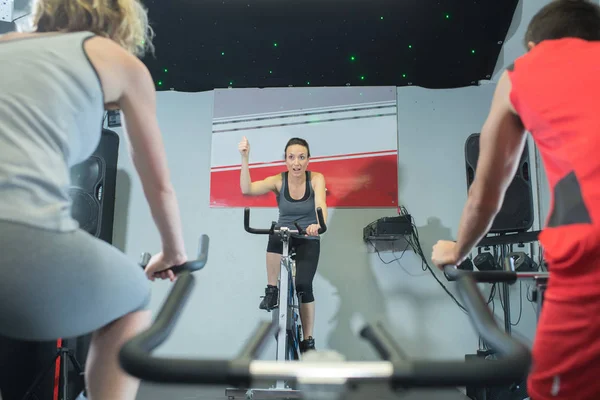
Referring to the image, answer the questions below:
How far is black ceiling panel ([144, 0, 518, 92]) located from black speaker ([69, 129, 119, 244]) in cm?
→ 91

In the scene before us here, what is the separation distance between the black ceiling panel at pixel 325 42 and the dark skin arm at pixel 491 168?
305 cm

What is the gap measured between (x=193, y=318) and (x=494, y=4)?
358 centimetres

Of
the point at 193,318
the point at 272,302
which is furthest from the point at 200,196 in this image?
the point at 272,302

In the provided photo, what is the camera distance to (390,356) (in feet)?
2.11

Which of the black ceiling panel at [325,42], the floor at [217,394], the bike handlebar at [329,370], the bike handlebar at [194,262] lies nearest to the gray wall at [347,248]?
the black ceiling panel at [325,42]

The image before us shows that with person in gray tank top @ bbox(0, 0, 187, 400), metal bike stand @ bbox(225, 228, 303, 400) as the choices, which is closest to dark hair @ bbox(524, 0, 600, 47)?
person in gray tank top @ bbox(0, 0, 187, 400)

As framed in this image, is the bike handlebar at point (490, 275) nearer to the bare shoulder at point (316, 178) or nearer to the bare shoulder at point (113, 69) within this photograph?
the bare shoulder at point (113, 69)

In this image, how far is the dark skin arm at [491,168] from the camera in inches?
40.5

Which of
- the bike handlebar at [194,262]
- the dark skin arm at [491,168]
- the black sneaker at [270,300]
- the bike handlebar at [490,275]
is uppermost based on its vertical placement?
the dark skin arm at [491,168]

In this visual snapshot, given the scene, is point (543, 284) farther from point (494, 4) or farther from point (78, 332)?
point (494, 4)

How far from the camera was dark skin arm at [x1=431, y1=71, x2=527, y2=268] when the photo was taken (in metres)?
1.03

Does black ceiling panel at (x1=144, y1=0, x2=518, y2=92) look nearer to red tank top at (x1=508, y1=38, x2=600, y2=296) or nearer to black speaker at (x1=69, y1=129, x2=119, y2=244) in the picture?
black speaker at (x1=69, y1=129, x2=119, y2=244)

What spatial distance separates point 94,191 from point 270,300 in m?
1.71

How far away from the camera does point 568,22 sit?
1051 mm
